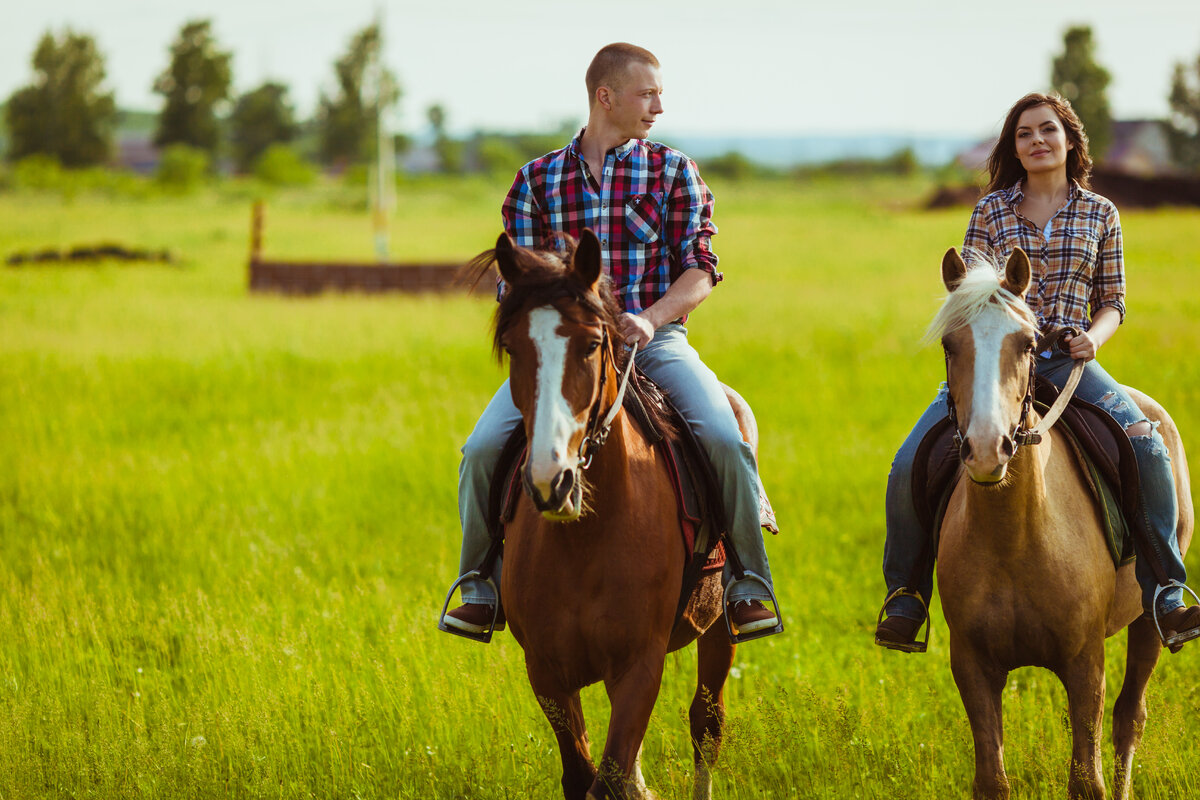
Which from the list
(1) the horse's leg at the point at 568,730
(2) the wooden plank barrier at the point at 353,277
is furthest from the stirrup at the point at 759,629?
(2) the wooden plank barrier at the point at 353,277

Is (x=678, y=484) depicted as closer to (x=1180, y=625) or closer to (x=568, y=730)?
(x=568, y=730)

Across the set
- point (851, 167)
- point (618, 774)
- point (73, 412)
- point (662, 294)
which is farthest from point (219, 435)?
point (851, 167)

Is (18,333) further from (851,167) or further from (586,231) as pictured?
(851,167)

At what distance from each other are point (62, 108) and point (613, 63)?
4153 inches

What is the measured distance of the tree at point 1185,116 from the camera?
79.1 meters

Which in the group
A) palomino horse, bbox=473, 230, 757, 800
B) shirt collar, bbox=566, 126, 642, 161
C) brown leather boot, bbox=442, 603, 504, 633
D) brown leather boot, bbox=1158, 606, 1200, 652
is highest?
shirt collar, bbox=566, 126, 642, 161

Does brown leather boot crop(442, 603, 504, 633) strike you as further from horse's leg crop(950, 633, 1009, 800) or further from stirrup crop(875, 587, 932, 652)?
horse's leg crop(950, 633, 1009, 800)

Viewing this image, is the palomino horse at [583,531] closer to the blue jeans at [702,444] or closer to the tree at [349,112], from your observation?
the blue jeans at [702,444]

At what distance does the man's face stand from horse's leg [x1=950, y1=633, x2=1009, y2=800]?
2520 millimetres

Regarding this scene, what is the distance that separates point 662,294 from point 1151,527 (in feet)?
7.65

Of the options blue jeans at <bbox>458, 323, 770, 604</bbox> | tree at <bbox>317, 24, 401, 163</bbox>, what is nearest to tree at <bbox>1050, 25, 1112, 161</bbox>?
tree at <bbox>317, 24, 401, 163</bbox>

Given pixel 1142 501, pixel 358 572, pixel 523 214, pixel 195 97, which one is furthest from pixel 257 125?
pixel 1142 501

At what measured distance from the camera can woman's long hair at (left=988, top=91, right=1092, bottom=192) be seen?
4828 millimetres

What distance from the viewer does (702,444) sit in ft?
14.8
